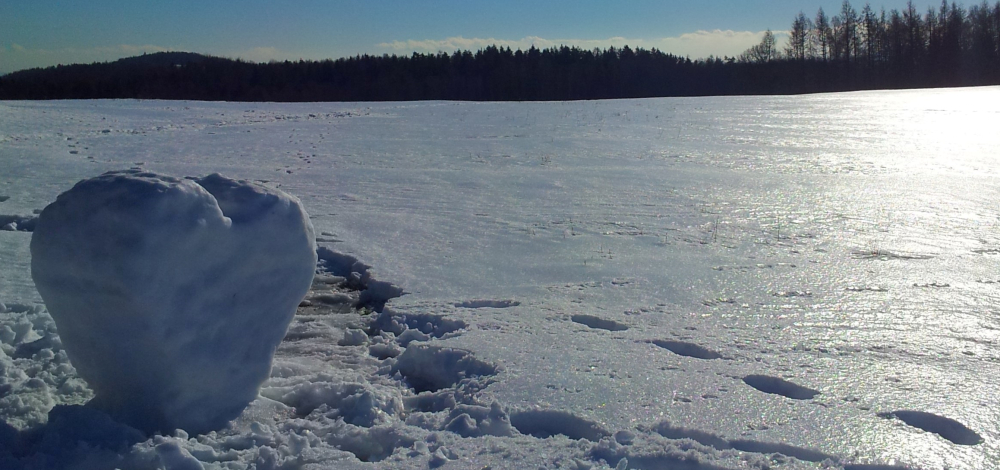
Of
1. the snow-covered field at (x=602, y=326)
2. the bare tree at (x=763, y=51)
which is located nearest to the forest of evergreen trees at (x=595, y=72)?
the bare tree at (x=763, y=51)

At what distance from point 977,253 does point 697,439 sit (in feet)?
14.4

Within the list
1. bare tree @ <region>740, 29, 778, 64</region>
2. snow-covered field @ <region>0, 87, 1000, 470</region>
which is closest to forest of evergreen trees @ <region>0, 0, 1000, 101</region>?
bare tree @ <region>740, 29, 778, 64</region>

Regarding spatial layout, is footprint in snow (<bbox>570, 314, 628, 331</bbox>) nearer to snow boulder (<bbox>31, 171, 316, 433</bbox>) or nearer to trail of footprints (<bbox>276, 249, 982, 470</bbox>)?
trail of footprints (<bbox>276, 249, 982, 470</bbox>)

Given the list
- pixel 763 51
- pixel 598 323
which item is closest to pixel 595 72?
pixel 763 51

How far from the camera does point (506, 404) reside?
3.26m

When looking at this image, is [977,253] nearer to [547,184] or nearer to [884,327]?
[884,327]

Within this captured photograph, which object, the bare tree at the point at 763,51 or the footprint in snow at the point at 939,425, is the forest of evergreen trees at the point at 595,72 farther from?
the footprint in snow at the point at 939,425

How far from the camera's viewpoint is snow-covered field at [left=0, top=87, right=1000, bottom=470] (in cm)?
285

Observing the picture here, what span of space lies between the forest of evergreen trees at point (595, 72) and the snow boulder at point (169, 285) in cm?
5023

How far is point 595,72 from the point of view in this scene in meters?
60.2

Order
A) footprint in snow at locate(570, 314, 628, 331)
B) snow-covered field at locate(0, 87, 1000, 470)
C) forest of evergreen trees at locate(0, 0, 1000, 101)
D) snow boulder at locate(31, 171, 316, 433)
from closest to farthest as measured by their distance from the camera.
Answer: snow boulder at locate(31, 171, 316, 433), snow-covered field at locate(0, 87, 1000, 470), footprint in snow at locate(570, 314, 628, 331), forest of evergreen trees at locate(0, 0, 1000, 101)

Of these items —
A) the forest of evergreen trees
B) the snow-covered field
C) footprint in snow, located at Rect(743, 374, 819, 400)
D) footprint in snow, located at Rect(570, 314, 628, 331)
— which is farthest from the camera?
the forest of evergreen trees

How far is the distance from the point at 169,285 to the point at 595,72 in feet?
198

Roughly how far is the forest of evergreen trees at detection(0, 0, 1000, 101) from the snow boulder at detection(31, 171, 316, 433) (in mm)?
50225
